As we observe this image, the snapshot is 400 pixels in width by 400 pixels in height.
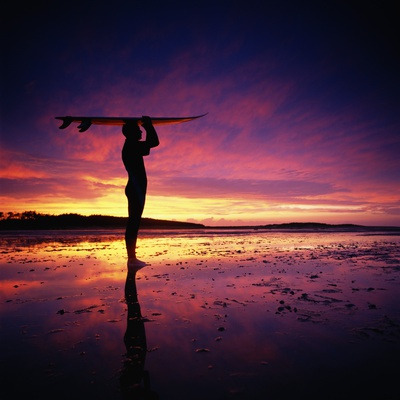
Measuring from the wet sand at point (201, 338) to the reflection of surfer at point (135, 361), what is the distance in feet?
0.04

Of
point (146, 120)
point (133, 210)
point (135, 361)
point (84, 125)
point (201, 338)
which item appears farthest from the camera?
point (133, 210)

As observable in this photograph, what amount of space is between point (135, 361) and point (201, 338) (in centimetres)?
92

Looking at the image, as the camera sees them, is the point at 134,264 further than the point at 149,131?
No

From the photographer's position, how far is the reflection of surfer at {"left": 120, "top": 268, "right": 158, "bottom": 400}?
7.70 ft

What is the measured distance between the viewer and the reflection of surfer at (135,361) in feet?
7.70

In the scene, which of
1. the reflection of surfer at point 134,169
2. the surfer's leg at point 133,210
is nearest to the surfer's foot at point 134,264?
the reflection of surfer at point 134,169

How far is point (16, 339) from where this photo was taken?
3.46 m

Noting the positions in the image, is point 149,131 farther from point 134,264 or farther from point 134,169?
point 134,264

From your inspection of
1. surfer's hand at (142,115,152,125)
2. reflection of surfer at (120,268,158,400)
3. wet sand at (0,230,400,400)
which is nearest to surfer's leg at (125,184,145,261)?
surfer's hand at (142,115,152,125)

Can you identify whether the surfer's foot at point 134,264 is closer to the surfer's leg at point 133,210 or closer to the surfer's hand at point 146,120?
the surfer's leg at point 133,210

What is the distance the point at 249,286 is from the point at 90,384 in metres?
4.51

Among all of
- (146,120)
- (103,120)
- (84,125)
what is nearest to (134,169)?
(146,120)

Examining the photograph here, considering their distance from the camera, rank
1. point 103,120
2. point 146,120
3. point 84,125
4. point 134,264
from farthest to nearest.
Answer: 1. point 146,120
2. point 103,120
3. point 134,264
4. point 84,125

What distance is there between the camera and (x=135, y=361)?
113 inches
